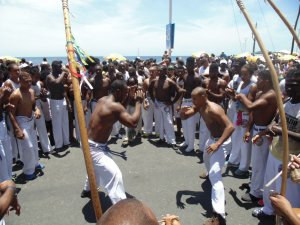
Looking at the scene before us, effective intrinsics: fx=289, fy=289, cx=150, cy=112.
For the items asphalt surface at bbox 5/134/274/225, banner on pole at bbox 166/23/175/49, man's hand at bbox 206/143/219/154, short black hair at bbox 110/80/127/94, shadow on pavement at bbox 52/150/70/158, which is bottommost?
shadow on pavement at bbox 52/150/70/158

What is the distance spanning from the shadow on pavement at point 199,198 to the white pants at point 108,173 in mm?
1200

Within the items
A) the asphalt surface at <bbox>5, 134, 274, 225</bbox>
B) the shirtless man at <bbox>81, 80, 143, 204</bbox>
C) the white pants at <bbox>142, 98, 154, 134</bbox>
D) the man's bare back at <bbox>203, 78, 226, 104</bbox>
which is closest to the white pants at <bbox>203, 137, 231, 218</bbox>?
the asphalt surface at <bbox>5, 134, 274, 225</bbox>

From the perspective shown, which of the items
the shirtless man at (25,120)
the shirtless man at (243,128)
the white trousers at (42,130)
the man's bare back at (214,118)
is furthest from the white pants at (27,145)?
the shirtless man at (243,128)

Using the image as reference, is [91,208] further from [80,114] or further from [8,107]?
[80,114]

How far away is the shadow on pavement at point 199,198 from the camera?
477cm

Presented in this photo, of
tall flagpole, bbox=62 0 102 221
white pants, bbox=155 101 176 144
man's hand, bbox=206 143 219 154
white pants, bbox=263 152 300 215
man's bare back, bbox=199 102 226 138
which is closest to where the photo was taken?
tall flagpole, bbox=62 0 102 221

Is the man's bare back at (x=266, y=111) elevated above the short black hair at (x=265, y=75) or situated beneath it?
situated beneath

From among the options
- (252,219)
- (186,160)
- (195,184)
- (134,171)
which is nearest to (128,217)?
(252,219)

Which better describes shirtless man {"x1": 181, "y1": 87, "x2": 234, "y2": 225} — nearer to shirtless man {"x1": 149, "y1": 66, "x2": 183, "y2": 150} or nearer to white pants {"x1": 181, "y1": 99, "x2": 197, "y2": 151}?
white pants {"x1": 181, "y1": 99, "x2": 197, "y2": 151}

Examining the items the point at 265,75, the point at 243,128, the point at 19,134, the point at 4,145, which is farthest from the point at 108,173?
the point at 243,128

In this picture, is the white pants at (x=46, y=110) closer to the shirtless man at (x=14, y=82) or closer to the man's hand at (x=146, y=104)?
the shirtless man at (x=14, y=82)

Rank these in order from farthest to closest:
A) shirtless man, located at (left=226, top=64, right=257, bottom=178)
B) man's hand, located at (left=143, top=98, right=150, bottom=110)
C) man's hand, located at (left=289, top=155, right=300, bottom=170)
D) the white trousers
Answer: man's hand, located at (left=143, top=98, right=150, bottom=110) → the white trousers → shirtless man, located at (left=226, top=64, right=257, bottom=178) → man's hand, located at (left=289, top=155, right=300, bottom=170)

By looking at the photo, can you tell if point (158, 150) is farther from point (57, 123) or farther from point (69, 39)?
point (69, 39)

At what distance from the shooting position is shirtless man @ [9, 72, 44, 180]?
555 cm
